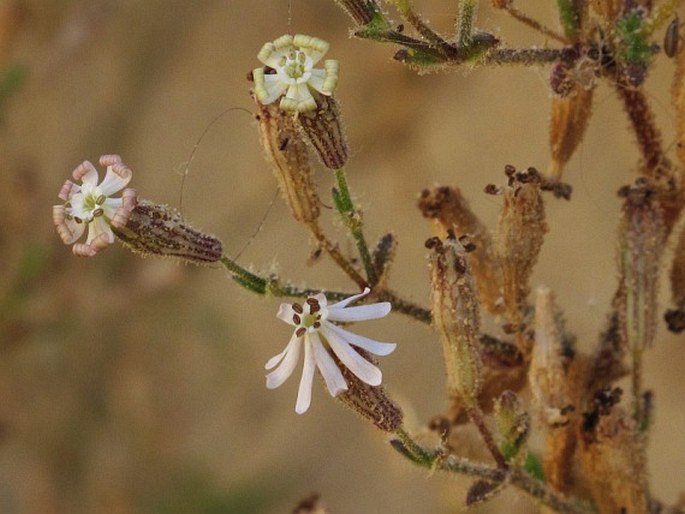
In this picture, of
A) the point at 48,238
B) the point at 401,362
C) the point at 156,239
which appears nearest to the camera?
the point at 156,239

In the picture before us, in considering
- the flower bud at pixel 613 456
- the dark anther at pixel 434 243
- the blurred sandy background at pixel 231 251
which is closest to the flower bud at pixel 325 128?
the dark anther at pixel 434 243

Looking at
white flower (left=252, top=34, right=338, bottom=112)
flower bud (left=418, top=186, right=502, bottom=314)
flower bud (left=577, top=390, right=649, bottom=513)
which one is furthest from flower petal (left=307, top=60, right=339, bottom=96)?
flower bud (left=577, top=390, right=649, bottom=513)

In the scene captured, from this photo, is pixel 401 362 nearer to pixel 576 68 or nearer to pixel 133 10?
pixel 133 10

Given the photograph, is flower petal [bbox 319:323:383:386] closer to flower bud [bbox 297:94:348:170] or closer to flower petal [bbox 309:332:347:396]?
flower petal [bbox 309:332:347:396]

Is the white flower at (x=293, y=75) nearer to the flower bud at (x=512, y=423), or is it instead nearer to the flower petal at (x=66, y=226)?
the flower petal at (x=66, y=226)

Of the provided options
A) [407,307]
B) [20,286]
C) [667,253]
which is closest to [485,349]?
[407,307]

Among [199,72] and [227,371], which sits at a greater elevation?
[199,72]
